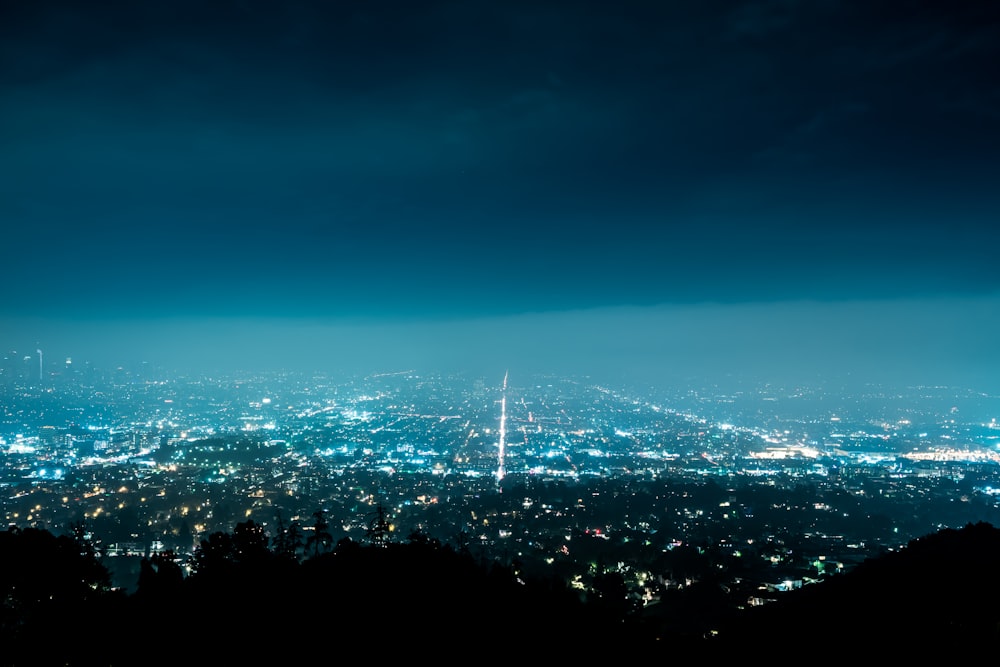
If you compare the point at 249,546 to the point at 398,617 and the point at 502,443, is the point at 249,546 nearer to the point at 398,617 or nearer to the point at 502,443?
the point at 398,617

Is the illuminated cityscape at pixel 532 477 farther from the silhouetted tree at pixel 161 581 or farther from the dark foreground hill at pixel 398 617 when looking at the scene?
the silhouetted tree at pixel 161 581

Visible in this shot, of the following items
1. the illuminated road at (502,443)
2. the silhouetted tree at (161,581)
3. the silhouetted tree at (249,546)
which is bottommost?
the illuminated road at (502,443)

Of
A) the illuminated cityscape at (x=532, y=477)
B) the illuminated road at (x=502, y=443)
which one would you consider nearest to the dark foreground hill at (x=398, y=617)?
the illuminated cityscape at (x=532, y=477)

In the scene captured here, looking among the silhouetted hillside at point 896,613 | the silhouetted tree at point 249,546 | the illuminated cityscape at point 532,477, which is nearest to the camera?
the silhouetted hillside at point 896,613

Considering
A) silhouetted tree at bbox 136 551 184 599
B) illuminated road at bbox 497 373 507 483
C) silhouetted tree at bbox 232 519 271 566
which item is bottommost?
illuminated road at bbox 497 373 507 483

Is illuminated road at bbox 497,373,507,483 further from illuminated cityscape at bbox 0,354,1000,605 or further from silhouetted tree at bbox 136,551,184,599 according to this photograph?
silhouetted tree at bbox 136,551,184,599

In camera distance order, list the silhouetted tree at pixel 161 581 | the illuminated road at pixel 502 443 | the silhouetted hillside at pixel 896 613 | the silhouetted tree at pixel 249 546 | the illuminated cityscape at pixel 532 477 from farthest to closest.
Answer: the illuminated road at pixel 502 443 → the illuminated cityscape at pixel 532 477 → the silhouetted tree at pixel 249 546 → the silhouetted tree at pixel 161 581 → the silhouetted hillside at pixel 896 613

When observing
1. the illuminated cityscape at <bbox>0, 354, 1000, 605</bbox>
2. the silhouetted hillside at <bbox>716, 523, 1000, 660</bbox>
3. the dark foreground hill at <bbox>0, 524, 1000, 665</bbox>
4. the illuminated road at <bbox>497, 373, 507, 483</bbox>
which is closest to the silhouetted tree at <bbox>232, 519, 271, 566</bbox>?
the dark foreground hill at <bbox>0, 524, 1000, 665</bbox>

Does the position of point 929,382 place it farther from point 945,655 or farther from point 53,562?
point 53,562

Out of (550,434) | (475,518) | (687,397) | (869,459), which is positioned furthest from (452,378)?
(475,518)
